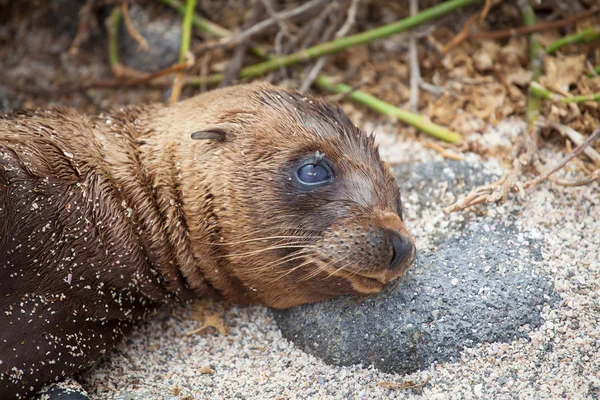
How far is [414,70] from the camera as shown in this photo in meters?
5.64

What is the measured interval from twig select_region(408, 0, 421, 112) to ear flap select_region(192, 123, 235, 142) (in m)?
2.12

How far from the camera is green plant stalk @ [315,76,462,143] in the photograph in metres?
5.12

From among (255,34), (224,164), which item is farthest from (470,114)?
(224,164)

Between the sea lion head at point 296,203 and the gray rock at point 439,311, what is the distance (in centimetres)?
16

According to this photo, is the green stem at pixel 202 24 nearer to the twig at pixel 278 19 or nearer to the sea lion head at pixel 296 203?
the twig at pixel 278 19

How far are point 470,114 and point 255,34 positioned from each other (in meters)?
2.02

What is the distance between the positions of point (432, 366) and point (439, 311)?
31 centimetres

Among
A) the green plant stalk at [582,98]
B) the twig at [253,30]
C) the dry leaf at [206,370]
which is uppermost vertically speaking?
the twig at [253,30]

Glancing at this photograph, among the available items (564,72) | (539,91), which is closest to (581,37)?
(564,72)

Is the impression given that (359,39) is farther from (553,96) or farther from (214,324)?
(214,324)

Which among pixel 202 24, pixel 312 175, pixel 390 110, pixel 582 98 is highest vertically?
pixel 312 175

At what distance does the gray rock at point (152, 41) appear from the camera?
606 centimetres

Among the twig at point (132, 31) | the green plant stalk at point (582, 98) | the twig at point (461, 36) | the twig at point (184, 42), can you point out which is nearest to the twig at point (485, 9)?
the twig at point (461, 36)

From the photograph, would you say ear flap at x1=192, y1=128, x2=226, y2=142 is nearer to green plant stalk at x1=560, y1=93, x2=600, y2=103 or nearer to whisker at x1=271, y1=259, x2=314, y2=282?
whisker at x1=271, y1=259, x2=314, y2=282
